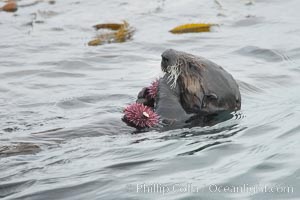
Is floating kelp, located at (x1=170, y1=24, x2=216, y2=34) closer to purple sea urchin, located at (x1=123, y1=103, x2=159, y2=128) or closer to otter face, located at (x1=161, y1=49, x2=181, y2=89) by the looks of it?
otter face, located at (x1=161, y1=49, x2=181, y2=89)

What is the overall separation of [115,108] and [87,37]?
10.7 ft

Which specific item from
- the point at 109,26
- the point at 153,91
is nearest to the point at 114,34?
the point at 109,26

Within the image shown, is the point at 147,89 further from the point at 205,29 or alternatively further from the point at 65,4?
the point at 65,4

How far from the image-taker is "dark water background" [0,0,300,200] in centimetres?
421

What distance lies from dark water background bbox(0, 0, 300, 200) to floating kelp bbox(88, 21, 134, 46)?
162 mm

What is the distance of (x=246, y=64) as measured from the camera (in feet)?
25.5

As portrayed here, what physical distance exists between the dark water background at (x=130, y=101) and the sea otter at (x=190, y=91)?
0.66 ft

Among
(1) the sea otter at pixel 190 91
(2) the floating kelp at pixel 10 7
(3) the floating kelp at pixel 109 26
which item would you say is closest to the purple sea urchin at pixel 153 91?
(1) the sea otter at pixel 190 91

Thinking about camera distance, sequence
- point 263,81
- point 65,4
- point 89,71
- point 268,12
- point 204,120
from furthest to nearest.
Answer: point 65,4, point 268,12, point 89,71, point 263,81, point 204,120

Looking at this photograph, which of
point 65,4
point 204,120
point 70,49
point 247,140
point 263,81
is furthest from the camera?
point 65,4

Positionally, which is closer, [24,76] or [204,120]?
[204,120]

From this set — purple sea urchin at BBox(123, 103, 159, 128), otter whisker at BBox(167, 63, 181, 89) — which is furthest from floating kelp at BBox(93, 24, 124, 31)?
purple sea urchin at BBox(123, 103, 159, 128)

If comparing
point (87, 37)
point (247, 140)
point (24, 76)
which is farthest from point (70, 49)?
point (247, 140)

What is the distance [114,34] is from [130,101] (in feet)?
9.67
